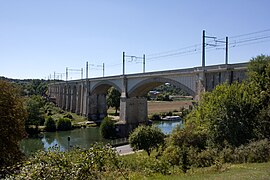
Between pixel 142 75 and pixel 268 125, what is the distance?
91.1 ft

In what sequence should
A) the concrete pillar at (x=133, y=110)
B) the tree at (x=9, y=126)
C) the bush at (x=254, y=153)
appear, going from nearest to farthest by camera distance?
the bush at (x=254, y=153) → the tree at (x=9, y=126) → the concrete pillar at (x=133, y=110)

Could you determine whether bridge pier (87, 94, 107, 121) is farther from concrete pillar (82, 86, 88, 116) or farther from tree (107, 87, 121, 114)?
tree (107, 87, 121, 114)

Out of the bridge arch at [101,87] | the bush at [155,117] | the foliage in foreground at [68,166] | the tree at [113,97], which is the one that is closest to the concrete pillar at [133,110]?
the bridge arch at [101,87]

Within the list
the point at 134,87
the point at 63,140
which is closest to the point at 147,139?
the point at 63,140

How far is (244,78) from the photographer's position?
26.3 meters

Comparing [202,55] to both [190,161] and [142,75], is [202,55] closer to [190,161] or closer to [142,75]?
[190,161]

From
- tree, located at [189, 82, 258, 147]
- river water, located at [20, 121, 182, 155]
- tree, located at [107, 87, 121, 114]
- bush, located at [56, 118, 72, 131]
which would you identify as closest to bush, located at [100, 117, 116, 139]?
river water, located at [20, 121, 182, 155]

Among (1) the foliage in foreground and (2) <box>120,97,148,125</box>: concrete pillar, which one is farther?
(2) <box>120,97,148,125</box>: concrete pillar

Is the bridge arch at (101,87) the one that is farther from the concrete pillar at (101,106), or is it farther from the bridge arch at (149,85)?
the bridge arch at (149,85)

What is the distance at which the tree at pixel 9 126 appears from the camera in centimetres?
1633

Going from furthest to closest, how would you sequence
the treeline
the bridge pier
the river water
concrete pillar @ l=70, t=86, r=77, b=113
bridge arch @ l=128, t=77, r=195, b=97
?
concrete pillar @ l=70, t=86, r=77, b=113, the bridge pier, the river water, bridge arch @ l=128, t=77, r=195, b=97, the treeline

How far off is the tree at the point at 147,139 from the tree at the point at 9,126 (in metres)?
11.3

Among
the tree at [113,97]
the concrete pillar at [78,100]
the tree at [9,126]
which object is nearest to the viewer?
the tree at [9,126]

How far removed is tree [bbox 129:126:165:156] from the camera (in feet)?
87.8
